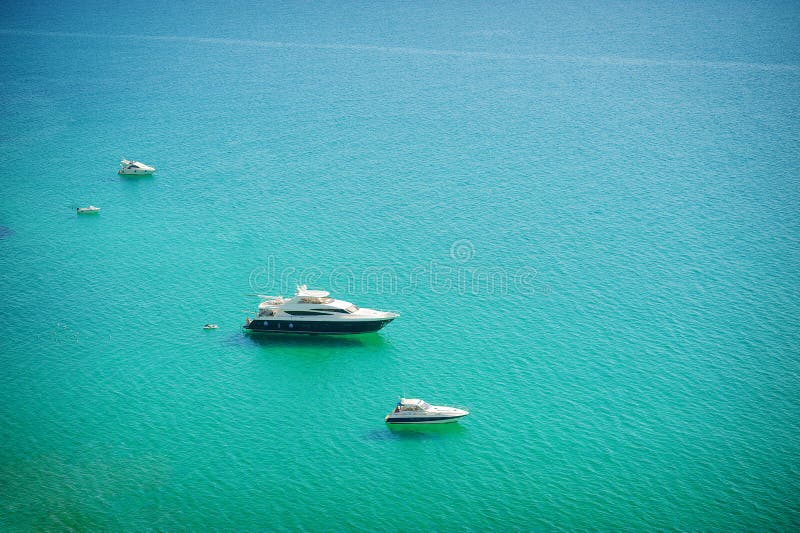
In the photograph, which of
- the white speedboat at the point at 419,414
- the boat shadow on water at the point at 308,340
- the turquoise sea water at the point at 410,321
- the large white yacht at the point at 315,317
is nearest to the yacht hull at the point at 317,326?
the large white yacht at the point at 315,317

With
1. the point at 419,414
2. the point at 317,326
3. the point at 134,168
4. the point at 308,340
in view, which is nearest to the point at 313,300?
the point at 317,326

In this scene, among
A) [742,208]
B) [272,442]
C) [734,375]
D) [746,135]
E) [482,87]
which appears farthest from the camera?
[482,87]

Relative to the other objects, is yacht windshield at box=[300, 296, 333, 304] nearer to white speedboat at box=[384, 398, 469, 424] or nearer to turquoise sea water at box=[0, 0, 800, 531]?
turquoise sea water at box=[0, 0, 800, 531]

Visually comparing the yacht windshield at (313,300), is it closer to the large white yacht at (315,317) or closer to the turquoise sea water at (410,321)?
the large white yacht at (315,317)

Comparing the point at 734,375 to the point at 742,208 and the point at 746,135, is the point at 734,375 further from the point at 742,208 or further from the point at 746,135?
the point at 746,135

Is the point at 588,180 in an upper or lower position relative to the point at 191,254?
upper

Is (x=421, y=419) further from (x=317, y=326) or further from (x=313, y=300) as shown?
(x=313, y=300)

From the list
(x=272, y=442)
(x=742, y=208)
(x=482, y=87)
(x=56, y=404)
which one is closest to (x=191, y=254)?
(x=56, y=404)
